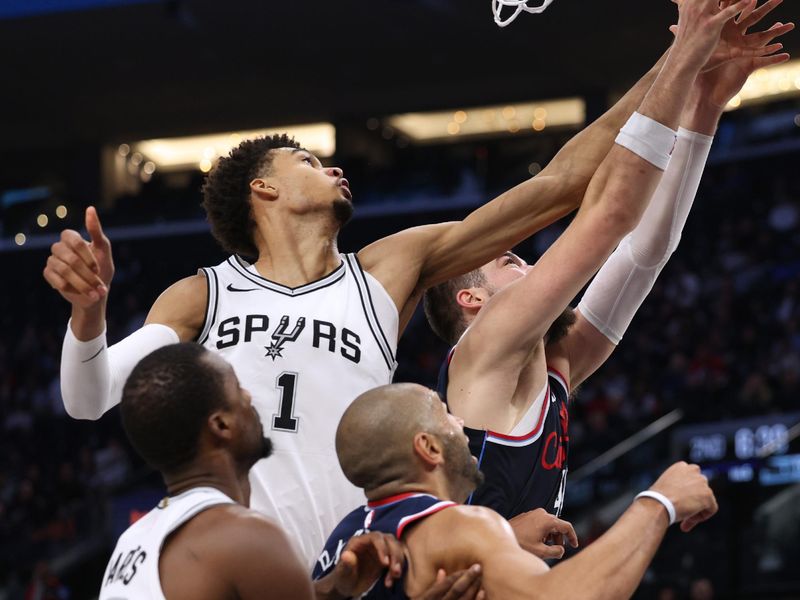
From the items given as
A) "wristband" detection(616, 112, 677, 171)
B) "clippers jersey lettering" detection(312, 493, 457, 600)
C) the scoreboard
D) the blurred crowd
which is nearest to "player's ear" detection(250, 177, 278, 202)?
"wristband" detection(616, 112, 677, 171)

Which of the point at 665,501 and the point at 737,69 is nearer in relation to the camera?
the point at 665,501

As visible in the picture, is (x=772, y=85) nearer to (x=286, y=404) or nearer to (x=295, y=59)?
(x=295, y=59)

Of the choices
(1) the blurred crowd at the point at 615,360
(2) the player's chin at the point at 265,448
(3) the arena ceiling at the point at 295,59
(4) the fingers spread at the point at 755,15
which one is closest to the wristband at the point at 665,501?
(2) the player's chin at the point at 265,448

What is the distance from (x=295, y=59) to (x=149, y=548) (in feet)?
57.1

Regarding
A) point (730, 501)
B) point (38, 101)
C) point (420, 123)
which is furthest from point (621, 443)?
point (38, 101)

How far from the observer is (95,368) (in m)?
3.51

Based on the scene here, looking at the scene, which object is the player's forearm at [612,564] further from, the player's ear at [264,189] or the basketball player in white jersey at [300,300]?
the player's ear at [264,189]

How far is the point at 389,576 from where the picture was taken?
9.34ft

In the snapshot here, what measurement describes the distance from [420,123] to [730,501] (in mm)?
14011

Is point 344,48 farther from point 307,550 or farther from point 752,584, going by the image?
point 307,550

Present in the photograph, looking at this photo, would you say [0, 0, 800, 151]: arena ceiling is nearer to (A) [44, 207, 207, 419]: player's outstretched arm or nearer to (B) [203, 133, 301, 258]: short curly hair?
(B) [203, 133, 301, 258]: short curly hair

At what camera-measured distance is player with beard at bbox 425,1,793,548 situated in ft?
12.1

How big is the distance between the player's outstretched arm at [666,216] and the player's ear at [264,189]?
1040 mm

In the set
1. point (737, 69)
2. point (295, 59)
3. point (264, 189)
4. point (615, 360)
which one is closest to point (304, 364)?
point (264, 189)
